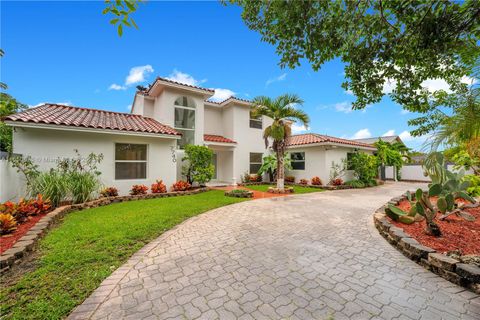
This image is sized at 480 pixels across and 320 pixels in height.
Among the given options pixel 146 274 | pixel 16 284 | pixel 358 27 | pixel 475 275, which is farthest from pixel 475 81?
pixel 16 284

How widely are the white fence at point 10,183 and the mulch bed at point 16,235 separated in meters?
2.43

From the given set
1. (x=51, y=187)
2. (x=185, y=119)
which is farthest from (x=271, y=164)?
(x=51, y=187)

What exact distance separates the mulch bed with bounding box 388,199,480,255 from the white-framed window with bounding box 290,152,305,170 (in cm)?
A: 1140

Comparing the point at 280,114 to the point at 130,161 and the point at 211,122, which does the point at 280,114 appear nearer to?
the point at 211,122

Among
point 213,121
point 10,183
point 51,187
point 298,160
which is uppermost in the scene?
point 213,121

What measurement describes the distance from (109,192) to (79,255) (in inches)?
250

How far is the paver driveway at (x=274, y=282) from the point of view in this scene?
2.54m

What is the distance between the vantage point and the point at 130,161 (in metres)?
10.5

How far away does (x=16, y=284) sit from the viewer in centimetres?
301

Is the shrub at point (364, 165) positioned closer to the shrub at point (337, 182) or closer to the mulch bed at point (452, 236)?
the shrub at point (337, 182)

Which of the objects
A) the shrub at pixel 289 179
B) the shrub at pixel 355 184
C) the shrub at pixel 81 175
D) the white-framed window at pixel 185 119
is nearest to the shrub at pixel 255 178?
the shrub at pixel 289 179

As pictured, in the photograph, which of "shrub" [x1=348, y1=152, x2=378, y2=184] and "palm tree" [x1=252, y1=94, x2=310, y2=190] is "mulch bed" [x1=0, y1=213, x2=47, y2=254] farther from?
"shrub" [x1=348, y1=152, x2=378, y2=184]

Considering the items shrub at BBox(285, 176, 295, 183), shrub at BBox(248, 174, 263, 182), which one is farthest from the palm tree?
shrub at BBox(285, 176, 295, 183)

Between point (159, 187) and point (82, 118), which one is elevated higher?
point (82, 118)
